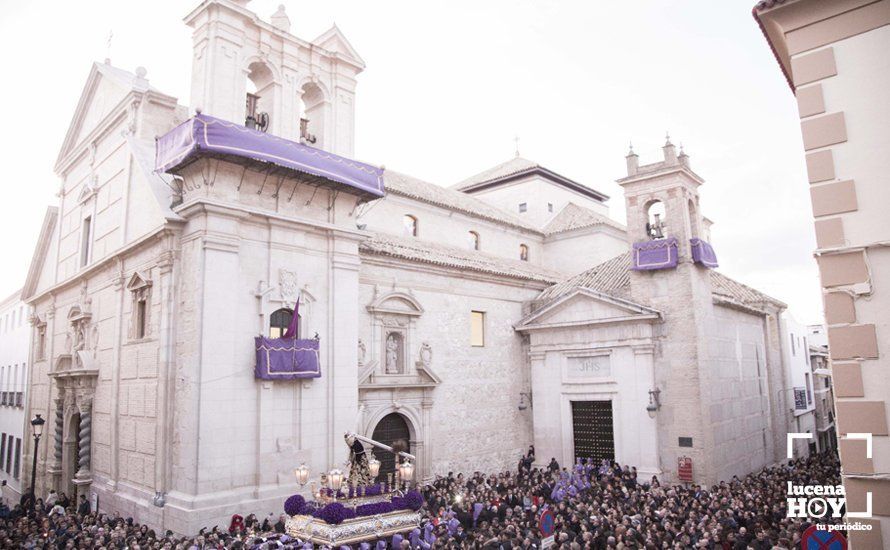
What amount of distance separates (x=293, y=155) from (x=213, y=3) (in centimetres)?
485

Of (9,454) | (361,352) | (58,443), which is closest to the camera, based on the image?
(361,352)

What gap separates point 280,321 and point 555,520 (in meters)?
9.03

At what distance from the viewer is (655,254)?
Answer: 2264cm

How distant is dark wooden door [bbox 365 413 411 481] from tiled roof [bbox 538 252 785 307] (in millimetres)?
8524

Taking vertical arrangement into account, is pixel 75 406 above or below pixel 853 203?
below

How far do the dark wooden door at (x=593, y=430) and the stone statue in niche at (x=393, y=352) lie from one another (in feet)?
24.9

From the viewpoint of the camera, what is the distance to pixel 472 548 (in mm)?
12250

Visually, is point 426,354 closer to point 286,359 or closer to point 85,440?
point 286,359

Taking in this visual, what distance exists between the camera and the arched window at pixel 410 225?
83.8 ft

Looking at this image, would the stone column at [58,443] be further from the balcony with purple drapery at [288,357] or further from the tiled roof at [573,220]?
the tiled roof at [573,220]

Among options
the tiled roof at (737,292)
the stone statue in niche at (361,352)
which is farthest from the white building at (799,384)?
the stone statue in niche at (361,352)

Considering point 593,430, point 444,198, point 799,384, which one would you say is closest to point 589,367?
point 593,430

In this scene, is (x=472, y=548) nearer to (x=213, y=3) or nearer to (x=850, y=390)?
(x=850, y=390)

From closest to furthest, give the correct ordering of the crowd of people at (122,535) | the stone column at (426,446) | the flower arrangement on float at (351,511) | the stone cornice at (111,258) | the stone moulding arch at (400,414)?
the flower arrangement on float at (351,511), the crowd of people at (122,535), the stone cornice at (111,258), the stone moulding arch at (400,414), the stone column at (426,446)
